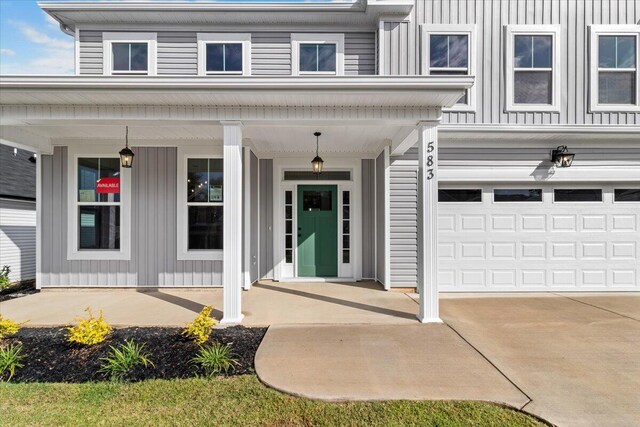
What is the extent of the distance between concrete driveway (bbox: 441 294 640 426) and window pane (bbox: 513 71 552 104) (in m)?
3.73

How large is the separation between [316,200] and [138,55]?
4.69 m

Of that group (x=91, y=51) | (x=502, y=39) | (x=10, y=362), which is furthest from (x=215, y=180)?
(x=502, y=39)

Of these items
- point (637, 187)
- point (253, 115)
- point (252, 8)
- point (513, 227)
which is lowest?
point (513, 227)

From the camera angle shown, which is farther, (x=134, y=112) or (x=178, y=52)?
(x=178, y=52)

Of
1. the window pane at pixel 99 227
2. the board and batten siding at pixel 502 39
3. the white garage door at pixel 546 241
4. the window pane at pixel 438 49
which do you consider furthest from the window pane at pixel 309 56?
the window pane at pixel 99 227

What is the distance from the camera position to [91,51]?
6512mm

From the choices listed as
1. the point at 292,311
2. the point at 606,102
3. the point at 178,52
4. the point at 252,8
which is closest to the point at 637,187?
the point at 606,102

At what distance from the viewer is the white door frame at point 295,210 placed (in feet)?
22.9

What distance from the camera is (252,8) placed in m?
6.29

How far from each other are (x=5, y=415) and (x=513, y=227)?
23.9ft

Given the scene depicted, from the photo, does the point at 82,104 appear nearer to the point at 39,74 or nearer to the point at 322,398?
the point at 39,74

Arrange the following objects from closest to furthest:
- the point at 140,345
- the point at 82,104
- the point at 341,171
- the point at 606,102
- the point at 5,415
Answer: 1. the point at 5,415
2. the point at 140,345
3. the point at 82,104
4. the point at 606,102
5. the point at 341,171

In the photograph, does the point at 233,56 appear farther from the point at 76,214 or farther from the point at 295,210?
the point at 76,214

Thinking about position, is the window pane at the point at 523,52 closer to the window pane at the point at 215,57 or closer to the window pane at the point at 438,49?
the window pane at the point at 438,49
